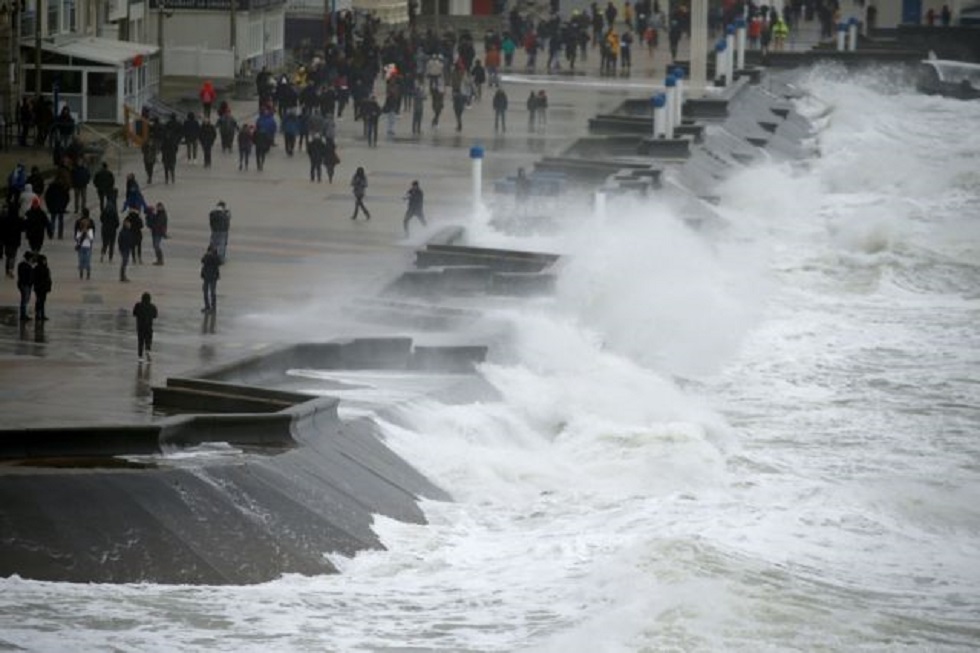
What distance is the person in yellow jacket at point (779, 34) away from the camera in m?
82.7

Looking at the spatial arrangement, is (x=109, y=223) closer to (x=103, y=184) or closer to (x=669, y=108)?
(x=103, y=184)

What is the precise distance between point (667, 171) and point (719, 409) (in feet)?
62.5

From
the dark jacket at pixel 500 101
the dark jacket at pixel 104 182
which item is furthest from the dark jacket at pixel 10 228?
the dark jacket at pixel 500 101

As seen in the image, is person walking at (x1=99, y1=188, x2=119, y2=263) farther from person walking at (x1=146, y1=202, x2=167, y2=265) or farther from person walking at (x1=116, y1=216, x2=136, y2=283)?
person walking at (x1=116, y1=216, x2=136, y2=283)

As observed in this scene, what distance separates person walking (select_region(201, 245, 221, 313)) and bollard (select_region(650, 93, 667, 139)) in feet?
77.1

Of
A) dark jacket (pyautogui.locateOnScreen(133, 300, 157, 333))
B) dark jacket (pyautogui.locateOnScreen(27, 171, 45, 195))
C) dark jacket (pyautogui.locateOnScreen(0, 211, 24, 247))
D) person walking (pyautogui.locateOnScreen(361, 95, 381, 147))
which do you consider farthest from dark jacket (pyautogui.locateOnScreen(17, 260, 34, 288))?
person walking (pyautogui.locateOnScreen(361, 95, 381, 147))

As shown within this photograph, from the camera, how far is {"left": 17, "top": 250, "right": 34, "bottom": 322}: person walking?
98.5ft

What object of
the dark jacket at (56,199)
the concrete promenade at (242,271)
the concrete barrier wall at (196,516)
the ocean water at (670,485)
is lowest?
the ocean water at (670,485)

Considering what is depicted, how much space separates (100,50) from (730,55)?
80.7 ft

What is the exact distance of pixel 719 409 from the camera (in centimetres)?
3200

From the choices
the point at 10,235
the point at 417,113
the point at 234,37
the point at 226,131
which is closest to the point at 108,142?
the point at 226,131

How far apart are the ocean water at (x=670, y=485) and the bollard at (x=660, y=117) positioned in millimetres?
8298

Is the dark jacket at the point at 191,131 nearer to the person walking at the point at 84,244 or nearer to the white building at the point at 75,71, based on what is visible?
the white building at the point at 75,71

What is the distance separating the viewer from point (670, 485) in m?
27.1
